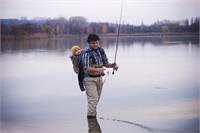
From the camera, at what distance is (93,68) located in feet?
19.3

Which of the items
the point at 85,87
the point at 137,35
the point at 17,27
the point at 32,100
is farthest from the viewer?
the point at 137,35

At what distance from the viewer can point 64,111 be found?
23.6ft

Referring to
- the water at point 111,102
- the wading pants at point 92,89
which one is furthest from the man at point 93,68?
the water at point 111,102

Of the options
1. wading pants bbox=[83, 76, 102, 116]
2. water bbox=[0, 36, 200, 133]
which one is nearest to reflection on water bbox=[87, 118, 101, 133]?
water bbox=[0, 36, 200, 133]

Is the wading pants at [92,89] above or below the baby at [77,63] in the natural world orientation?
below

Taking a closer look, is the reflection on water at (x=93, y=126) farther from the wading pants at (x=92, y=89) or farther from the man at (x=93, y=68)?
the wading pants at (x=92, y=89)

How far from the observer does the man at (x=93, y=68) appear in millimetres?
5902

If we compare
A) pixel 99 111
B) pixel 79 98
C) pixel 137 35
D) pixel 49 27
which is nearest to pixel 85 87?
pixel 99 111

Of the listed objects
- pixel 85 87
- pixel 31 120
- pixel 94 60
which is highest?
pixel 94 60

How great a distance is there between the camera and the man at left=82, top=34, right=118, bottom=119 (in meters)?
5.90

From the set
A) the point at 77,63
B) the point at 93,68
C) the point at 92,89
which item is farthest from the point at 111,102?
the point at 93,68

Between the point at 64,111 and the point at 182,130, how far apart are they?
231cm

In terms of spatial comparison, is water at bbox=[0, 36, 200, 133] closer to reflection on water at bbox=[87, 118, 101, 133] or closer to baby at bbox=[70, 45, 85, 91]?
reflection on water at bbox=[87, 118, 101, 133]

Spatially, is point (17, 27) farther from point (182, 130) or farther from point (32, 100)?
point (182, 130)
